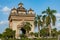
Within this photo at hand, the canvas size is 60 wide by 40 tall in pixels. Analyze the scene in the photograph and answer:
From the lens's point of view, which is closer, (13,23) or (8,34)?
(8,34)

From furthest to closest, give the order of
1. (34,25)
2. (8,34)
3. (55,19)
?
1. (34,25)
2. (8,34)
3. (55,19)

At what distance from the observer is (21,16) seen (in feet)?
219

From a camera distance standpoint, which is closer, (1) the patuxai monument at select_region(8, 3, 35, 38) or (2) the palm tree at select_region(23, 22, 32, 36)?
(2) the palm tree at select_region(23, 22, 32, 36)

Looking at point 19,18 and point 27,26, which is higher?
point 19,18

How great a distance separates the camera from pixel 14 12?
6675 cm

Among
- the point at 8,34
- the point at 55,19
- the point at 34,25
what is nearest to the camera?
the point at 55,19

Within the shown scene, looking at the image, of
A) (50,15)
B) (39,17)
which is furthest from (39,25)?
(50,15)

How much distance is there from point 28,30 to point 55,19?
29.0 ft

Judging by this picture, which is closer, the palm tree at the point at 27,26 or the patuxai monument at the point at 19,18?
the palm tree at the point at 27,26

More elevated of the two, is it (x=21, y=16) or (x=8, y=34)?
(x=21, y=16)

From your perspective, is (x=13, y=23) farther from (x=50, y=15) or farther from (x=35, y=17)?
(x=50, y=15)

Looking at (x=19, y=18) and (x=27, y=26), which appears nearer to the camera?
(x=27, y=26)

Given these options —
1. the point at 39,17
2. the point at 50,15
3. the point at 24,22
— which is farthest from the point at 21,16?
the point at 50,15

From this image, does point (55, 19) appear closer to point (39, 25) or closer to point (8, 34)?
point (39, 25)
